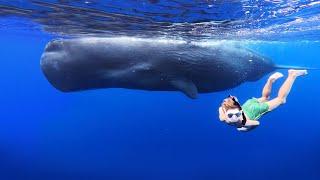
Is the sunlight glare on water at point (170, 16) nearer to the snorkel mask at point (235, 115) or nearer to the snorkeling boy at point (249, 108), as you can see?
the snorkeling boy at point (249, 108)

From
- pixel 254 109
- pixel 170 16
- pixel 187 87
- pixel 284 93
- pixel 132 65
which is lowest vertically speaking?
pixel 254 109

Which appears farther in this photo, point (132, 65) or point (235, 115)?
point (132, 65)

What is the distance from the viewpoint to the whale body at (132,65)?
10.5m

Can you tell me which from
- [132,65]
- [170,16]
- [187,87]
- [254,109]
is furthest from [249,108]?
[170,16]

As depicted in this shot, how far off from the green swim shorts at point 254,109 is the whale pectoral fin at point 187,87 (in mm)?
1685

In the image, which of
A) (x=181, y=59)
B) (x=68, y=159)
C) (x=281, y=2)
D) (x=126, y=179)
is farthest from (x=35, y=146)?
(x=281, y=2)

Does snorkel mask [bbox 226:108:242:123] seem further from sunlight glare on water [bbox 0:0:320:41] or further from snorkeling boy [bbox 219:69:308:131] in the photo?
sunlight glare on water [bbox 0:0:320:41]

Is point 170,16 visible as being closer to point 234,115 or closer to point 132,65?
point 132,65

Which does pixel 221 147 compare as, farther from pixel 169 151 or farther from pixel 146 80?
pixel 146 80

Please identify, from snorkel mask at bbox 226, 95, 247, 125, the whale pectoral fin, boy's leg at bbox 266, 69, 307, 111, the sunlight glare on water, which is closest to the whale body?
the whale pectoral fin

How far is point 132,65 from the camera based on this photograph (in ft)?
35.2

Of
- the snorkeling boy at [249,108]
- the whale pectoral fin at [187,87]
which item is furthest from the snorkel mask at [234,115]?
the whale pectoral fin at [187,87]

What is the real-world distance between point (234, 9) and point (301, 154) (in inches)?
802

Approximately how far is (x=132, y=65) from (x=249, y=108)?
11.1ft
